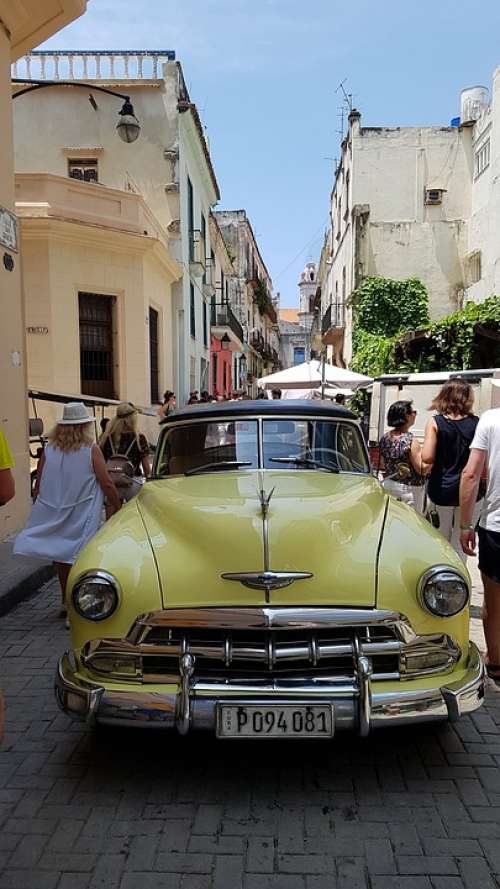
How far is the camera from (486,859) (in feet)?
7.29

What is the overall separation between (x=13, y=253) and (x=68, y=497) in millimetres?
3663

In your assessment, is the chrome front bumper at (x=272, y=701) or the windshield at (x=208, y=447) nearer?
the chrome front bumper at (x=272, y=701)

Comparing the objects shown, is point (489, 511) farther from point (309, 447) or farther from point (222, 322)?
point (222, 322)

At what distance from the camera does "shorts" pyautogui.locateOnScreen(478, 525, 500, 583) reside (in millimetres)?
3486

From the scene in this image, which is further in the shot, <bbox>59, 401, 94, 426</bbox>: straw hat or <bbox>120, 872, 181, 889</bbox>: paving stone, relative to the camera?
<bbox>59, 401, 94, 426</bbox>: straw hat

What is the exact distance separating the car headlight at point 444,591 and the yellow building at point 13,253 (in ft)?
17.0

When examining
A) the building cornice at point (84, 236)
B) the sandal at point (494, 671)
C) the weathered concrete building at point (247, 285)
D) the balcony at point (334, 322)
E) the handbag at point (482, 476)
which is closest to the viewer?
the sandal at point (494, 671)

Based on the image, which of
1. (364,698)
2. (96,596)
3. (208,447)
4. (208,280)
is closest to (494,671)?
(364,698)

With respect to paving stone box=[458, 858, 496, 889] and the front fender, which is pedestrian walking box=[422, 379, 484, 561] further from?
paving stone box=[458, 858, 496, 889]

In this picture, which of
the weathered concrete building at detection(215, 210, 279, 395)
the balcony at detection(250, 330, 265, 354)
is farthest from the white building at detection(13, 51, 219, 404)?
the balcony at detection(250, 330, 265, 354)

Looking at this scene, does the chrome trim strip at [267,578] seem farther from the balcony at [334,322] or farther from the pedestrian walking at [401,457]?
the balcony at [334,322]

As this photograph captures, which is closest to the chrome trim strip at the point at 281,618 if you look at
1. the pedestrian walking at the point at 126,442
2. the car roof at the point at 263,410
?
the car roof at the point at 263,410

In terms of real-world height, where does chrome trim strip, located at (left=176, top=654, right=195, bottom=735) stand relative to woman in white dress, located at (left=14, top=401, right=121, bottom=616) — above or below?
below

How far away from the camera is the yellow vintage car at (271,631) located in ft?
8.08
